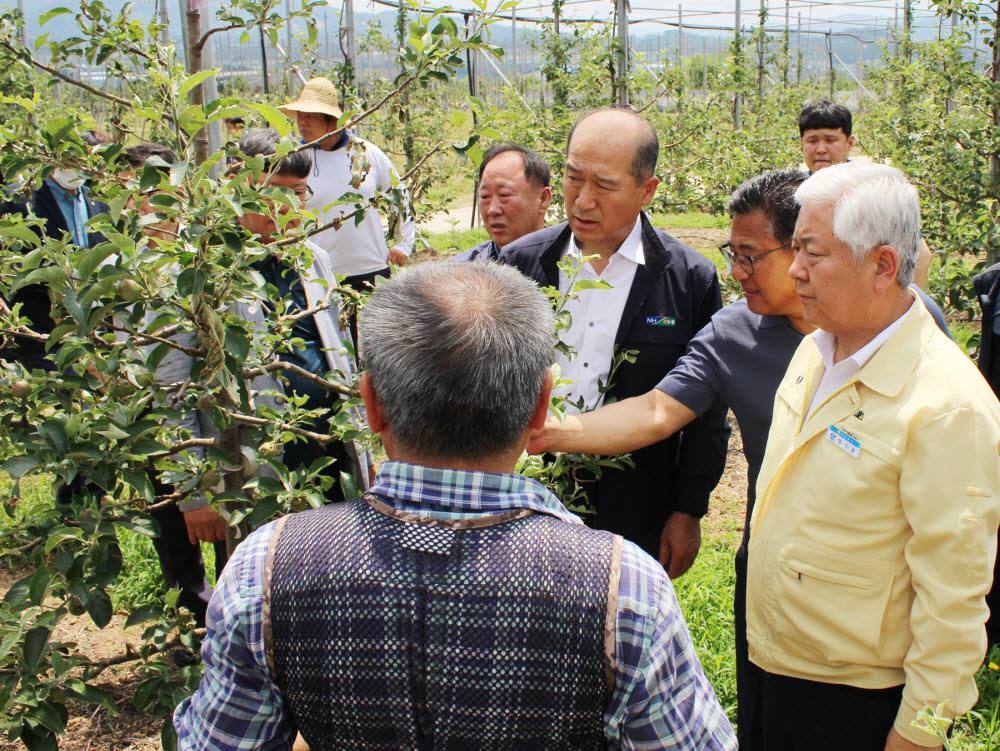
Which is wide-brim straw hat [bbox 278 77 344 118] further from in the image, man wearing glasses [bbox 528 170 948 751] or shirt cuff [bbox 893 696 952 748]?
shirt cuff [bbox 893 696 952 748]

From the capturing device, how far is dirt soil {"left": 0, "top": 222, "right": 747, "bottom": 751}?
265 cm

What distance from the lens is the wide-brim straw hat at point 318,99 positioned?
13.7 ft

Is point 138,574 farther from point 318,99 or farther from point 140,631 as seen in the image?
point 318,99

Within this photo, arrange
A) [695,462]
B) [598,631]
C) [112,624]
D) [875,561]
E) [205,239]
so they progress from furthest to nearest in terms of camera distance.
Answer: [112,624]
[695,462]
[875,561]
[205,239]
[598,631]

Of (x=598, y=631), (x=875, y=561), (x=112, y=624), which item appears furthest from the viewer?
(x=112, y=624)

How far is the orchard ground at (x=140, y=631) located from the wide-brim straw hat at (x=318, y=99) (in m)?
1.37

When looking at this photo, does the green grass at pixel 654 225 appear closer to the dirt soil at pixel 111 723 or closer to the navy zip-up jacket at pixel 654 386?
the dirt soil at pixel 111 723

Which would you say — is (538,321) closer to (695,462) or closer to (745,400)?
(745,400)

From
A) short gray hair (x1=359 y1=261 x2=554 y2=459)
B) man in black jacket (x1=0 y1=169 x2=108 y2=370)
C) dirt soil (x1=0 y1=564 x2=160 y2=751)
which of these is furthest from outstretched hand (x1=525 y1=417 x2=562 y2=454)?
man in black jacket (x1=0 y1=169 x2=108 y2=370)

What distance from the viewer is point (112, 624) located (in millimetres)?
3309

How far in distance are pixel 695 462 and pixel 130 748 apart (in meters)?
1.90

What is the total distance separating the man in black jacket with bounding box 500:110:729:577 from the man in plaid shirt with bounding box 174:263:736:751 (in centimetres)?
132

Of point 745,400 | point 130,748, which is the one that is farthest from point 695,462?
point 130,748

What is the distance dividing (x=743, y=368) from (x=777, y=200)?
0.40 metres
